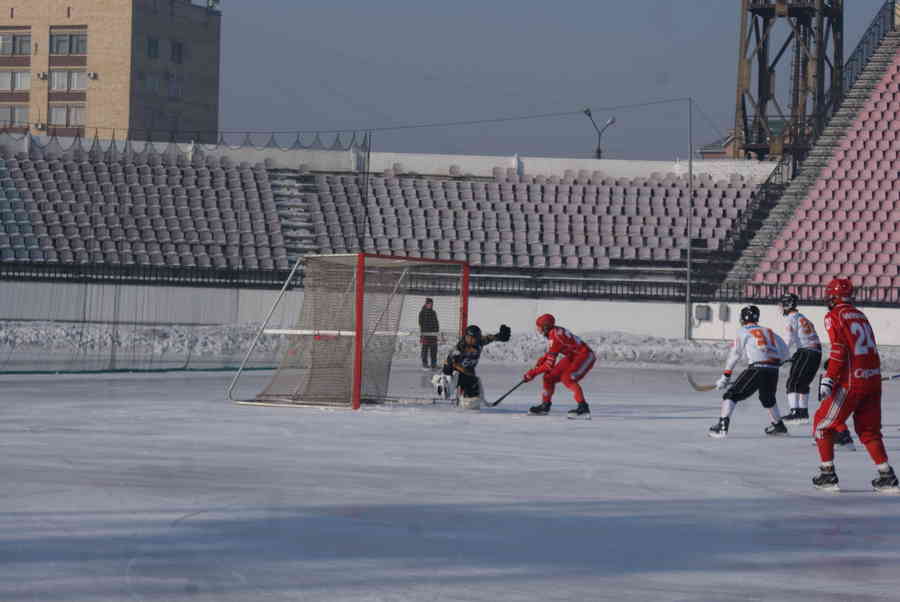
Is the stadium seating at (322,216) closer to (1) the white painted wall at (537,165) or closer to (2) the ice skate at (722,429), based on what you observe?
(1) the white painted wall at (537,165)

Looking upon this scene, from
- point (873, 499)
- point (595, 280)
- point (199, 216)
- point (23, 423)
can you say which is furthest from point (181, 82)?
point (873, 499)

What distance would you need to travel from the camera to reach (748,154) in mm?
47500

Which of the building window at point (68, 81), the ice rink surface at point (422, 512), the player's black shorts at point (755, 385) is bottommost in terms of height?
the ice rink surface at point (422, 512)

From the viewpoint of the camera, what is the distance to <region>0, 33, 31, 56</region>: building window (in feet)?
279

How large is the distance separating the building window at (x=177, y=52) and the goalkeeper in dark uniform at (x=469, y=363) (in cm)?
7340

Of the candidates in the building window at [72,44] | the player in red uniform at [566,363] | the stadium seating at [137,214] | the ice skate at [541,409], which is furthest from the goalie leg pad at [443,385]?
the building window at [72,44]

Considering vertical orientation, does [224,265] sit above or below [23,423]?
above

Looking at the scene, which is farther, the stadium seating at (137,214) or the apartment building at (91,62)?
the apartment building at (91,62)

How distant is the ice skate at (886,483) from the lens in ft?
33.8

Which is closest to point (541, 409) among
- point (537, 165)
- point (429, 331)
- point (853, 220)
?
point (429, 331)

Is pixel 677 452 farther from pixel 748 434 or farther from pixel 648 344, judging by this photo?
pixel 648 344

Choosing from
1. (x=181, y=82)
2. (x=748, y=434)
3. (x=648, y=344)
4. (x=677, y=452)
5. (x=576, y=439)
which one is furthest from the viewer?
(x=181, y=82)

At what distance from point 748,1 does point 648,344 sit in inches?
639

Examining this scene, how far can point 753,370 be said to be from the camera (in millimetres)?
14648
